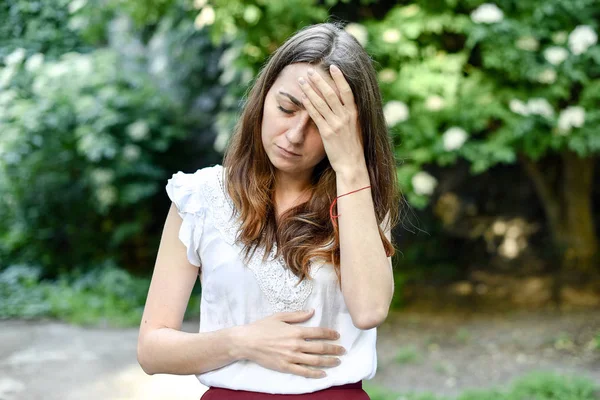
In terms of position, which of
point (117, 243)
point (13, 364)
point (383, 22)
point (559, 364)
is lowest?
point (559, 364)

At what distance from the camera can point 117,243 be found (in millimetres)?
6211

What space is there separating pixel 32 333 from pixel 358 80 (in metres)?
4.13

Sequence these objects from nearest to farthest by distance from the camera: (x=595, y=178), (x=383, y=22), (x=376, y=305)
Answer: (x=376, y=305) → (x=383, y=22) → (x=595, y=178)

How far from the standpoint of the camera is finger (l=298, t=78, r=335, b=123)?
1464 mm

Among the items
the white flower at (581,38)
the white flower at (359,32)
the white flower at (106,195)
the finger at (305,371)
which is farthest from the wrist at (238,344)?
the white flower at (106,195)

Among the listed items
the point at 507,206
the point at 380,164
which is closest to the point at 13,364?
the point at 380,164

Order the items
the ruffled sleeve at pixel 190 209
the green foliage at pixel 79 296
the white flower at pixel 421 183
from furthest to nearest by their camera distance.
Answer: the green foliage at pixel 79 296, the white flower at pixel 421 183, the ruffled sleeve at pixel 190 209

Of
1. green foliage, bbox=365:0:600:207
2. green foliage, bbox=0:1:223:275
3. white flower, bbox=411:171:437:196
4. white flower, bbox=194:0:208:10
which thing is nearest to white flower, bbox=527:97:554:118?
green foliage, bbox=365:0:600:207

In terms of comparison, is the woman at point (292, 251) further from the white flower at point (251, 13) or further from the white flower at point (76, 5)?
the white flower at point (76, 5)

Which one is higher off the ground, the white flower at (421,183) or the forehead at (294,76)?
the white flower at (421,183)

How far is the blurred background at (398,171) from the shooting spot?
4395 millimetres

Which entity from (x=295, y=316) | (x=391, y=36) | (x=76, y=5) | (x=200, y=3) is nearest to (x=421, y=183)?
(x=391, y=36)

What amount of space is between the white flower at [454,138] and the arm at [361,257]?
3146 mm

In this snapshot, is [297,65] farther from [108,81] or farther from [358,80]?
[108,81]
